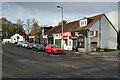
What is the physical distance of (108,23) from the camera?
50469 mm

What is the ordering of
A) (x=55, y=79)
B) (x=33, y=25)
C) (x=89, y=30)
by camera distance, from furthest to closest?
(x=33, y=25) → (x=89, y=30) → (x=55, y=79)

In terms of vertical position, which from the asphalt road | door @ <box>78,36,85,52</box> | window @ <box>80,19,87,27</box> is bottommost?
the asphalt road

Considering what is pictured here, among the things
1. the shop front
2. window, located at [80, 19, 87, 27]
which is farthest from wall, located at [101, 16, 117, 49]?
the shop front

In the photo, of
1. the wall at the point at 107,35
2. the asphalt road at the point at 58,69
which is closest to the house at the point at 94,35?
the wall at the point at 107,35

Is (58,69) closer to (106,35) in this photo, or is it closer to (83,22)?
(106,35)

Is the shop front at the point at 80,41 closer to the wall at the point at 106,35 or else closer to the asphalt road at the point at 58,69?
the wall at the point at 106,35

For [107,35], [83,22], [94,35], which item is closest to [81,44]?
[94,35]

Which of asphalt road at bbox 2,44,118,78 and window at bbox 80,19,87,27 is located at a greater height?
window at bbox 80,19,87,27

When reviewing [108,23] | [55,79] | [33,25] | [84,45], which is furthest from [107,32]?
[33,25]

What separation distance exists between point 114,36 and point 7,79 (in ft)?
129

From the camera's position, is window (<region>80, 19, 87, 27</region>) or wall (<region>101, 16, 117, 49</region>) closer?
wall (<region>101, 16, 117, 49</region>)

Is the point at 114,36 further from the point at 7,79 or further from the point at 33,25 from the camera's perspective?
the point at 33,25

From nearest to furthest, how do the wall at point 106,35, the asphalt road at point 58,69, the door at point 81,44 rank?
1. the asphalt road at point 58,69
2. the door at point 81,44
3. the wall at point 106,35

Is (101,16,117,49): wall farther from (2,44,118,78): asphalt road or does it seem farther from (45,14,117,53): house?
(2,44,118,78): asphalt road
